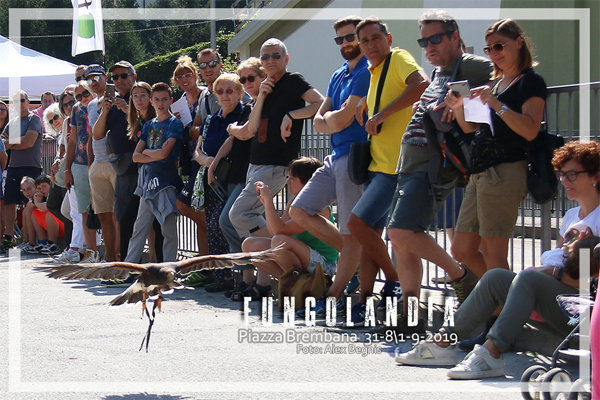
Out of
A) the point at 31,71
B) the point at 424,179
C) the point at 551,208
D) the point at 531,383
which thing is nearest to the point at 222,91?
the point at 424,179

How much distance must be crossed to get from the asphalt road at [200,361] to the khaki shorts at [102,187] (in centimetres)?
269

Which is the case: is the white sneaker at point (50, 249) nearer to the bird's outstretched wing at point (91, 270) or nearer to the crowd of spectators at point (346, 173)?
the crowd of spectators at point (346, 173)

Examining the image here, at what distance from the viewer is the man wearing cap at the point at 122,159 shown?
30.2ft

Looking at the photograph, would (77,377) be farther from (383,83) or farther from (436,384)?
(383,83)

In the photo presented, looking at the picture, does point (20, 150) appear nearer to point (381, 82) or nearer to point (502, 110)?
point (381, 82)

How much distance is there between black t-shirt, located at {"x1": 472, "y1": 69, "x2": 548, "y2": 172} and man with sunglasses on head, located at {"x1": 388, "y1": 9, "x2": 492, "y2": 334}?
15.7 inches

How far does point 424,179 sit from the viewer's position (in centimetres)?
547

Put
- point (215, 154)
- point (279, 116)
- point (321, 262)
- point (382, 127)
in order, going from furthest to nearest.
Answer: point (215, 154)
point (279, 116)
point (321, 262)
point (382, 127)

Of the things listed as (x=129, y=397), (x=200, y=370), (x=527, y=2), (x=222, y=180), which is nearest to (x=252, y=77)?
(x=222, y=180)

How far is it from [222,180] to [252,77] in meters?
1.15

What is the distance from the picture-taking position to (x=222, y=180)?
7.85 meters

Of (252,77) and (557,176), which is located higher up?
(252,77)

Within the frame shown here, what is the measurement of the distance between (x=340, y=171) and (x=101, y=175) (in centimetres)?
447

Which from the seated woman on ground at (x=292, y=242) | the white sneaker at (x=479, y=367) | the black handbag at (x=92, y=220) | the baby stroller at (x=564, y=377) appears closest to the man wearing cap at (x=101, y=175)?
the black handbag at (x=92, y=220)
